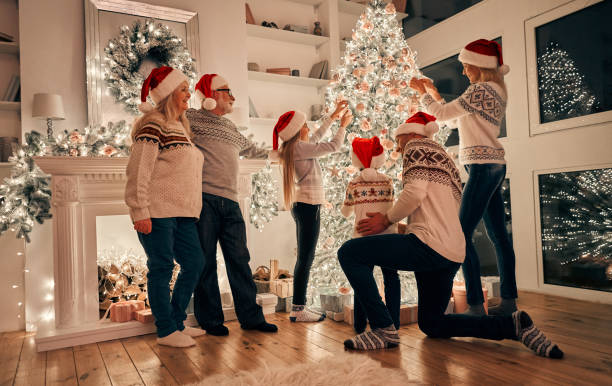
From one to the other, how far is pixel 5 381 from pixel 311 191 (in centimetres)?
187

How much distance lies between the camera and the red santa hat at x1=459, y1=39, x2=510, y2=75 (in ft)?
8.68

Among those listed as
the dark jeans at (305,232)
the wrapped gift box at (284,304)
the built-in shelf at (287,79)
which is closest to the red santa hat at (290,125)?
the dark jeans at (305,232)

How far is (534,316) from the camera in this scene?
3.03m

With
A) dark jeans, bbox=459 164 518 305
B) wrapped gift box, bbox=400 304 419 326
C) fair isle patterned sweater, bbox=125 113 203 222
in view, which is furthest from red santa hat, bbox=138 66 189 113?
wrapped gift box, bbox=400 304 419 326

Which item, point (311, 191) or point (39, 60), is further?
point (39, 60)

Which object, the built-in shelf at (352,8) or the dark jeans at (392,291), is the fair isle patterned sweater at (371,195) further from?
the built-in shelf at (352,8)

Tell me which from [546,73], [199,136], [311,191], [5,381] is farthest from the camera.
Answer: [546,73]

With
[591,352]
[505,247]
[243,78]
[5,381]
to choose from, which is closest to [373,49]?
[243,78]

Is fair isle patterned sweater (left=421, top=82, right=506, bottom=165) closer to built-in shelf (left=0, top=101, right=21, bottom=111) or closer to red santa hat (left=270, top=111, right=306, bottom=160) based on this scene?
red santa hat (left=270, top=111, right=306, bottom=160)

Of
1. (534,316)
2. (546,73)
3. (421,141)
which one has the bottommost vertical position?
(534,316)

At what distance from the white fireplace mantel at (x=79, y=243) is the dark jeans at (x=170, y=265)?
1.52ft

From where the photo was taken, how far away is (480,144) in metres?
2.66

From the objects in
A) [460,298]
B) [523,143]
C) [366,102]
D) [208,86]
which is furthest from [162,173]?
[523,143]

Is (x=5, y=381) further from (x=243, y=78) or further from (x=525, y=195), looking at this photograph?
(x=525, y=195)
